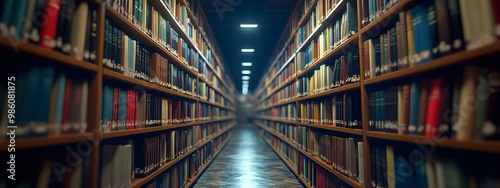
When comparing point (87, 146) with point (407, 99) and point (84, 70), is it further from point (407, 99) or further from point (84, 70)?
point (407, 99)

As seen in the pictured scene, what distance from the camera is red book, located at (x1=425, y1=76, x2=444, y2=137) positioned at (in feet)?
3.67

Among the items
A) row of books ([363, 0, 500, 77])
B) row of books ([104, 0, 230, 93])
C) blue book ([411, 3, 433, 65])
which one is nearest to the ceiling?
row of books ([104, 0, 230, 93])

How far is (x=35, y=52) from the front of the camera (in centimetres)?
94

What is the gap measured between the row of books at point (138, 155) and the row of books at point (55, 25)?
57 cm

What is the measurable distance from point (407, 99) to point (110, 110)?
1571 mm

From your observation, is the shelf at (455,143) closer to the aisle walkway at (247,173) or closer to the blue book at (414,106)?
the blue book at (414,106)

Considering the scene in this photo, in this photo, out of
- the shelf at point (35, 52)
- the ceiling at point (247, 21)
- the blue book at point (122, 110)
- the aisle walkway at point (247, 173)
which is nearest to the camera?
the shelf at point (35, 52)

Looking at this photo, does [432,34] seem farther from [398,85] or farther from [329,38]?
[329,38]

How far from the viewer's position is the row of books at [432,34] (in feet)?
3.04

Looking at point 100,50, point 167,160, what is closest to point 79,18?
point 100,50

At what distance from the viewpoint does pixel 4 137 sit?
2.87 feet

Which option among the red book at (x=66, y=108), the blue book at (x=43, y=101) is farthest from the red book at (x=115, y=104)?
the blue book at (x=43, y=101)

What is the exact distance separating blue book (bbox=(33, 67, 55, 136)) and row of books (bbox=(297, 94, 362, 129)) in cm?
177

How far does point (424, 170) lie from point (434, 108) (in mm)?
306
